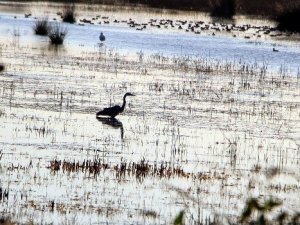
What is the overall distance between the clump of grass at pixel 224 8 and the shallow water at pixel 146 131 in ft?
58.2

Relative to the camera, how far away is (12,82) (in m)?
20.3

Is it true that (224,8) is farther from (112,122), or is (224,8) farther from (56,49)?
(112,122)

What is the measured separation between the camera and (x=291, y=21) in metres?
40.7

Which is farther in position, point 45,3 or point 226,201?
point 45,3

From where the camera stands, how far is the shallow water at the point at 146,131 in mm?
10484

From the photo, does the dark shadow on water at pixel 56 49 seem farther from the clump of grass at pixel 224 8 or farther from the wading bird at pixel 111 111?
the clump of grass at pixel 224 8

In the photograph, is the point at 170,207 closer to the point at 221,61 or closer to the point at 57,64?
the point at 57,64

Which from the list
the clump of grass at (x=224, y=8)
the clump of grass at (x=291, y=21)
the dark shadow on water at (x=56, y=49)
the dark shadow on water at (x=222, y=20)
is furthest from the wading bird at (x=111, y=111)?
the clump of grass at (x=224, y=8)

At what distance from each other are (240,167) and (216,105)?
610 centimetres

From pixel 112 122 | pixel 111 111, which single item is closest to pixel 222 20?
pixel 111 111

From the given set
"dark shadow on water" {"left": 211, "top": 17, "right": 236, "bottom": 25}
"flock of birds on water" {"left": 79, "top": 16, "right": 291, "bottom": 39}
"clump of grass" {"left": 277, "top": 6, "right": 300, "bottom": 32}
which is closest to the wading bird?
"flock of birds on water" {"left": 79, "top": 16, "right": 291, "bottom": 39}

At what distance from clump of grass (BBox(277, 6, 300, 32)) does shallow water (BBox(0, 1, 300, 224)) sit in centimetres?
991

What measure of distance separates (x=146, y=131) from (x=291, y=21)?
26.0 metres

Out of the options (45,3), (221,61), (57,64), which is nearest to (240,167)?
(57,64)
